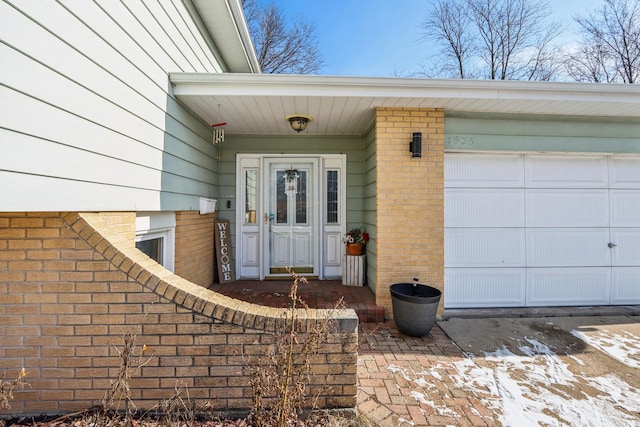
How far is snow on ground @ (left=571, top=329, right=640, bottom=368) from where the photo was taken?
2.80 metres

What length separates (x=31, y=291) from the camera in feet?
6.13

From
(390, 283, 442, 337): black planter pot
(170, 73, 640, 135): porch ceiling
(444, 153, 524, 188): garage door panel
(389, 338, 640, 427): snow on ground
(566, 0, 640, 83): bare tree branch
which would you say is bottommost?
(389, 338, 640, 427): snow on ground

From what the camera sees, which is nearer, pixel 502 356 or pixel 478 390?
pixel 478 390

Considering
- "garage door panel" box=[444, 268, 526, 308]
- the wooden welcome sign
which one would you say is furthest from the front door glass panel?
"garage door panel" box=[444, 268, 526, 308]

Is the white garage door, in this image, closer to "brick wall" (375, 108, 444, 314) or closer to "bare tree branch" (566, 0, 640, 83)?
"brick wall" (375, 108, 444, 314)

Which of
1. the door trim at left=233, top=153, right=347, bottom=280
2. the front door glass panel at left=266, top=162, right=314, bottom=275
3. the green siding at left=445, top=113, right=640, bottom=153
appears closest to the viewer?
the green siding at left=445, top=113, right=640, bottom=153

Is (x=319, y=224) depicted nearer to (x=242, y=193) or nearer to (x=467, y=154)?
(x=242, y=193)

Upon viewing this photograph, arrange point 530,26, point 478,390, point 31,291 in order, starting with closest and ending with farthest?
1. point 31,291
2. point 478,390
3. point 530,26

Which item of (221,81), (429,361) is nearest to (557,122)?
(429,361)

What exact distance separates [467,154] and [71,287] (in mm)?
4408

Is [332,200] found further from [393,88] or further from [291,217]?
[393,88]

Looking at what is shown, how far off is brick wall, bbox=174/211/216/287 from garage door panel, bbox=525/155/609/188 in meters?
4.73

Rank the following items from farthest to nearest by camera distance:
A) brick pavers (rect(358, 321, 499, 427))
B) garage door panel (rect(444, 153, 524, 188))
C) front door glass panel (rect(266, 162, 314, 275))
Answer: front door glass panel (rect(266, 162, 314, 275)) → garage door panel (rect(444, 153, 524, 188)) → brick pavers (rect(358, 321, 499, 427))

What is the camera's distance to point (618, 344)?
3.06 metres
